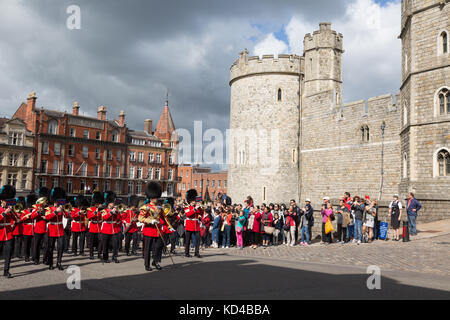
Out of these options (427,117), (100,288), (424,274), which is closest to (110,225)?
(100,288)

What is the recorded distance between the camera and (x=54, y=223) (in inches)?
434

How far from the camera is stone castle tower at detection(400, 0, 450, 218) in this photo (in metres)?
20.7

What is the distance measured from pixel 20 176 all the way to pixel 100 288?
44.3 meters

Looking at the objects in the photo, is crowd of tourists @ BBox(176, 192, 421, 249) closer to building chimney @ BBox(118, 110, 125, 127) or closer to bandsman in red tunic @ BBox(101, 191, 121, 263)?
bandsman in red tunic @ BBox(101, 191, 121, 263)

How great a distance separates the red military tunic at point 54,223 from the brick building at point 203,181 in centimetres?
6303

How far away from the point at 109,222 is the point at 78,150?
4378 cm

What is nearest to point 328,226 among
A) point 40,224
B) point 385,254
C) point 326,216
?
point 326,216

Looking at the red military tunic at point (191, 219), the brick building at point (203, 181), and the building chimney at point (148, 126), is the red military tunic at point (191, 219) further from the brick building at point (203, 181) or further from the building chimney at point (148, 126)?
the brick building at point (203, 181)

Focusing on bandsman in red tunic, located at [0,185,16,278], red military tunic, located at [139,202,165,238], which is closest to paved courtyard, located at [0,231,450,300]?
bandsman in red tunic, located at [0,185,16,278]

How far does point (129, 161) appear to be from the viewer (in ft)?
191

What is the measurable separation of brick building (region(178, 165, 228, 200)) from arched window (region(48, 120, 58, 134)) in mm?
29770

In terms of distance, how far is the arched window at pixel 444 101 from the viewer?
67.9ft
